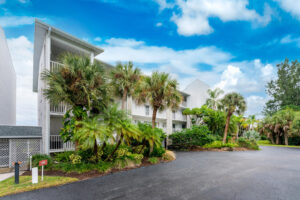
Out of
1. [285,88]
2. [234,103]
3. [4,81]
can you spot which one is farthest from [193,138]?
[285,88]

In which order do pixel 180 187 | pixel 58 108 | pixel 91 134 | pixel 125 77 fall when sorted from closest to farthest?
pixel 180 187
pixel 91 134
pixel 58 108
pixel 125 77

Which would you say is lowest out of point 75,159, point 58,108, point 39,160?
point 39,160

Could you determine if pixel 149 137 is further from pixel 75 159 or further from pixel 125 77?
pixel 125 77

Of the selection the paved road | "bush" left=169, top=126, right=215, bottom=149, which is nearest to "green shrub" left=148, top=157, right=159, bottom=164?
the paved road

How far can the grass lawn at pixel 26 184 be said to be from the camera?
624 centimetres

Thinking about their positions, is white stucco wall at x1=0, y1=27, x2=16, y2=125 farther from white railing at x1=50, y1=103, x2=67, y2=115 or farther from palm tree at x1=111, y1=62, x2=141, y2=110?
palm tree at x1=111, y1=62, x2=141, y2=110

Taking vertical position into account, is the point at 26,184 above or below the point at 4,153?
below

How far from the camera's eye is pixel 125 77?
44.8ft

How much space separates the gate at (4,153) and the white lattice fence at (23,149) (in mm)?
234

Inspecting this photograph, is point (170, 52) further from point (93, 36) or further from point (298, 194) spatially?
point (298, 194)

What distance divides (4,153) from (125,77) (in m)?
8.83

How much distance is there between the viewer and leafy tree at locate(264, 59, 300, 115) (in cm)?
3950

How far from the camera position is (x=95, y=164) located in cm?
925

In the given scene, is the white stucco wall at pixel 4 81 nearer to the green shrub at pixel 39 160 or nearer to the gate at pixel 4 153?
the gate at pixel 4 153
